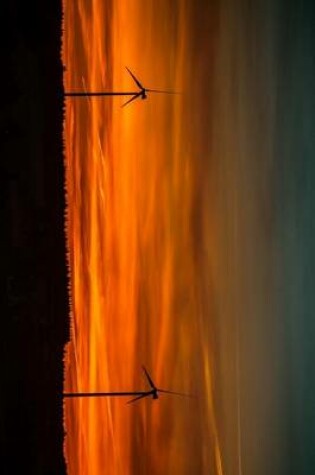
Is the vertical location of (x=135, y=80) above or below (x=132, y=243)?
above

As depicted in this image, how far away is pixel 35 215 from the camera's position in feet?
7.07

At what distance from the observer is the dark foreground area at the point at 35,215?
2.14 meters

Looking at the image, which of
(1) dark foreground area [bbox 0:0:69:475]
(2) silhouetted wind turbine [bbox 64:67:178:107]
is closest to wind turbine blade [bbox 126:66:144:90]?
(2) silhouetted wind turbine [bbox 64:67:178:107]

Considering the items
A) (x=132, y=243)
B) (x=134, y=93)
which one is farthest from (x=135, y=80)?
(x=132, y=243)

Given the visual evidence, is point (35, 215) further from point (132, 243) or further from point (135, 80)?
point (135, 80)

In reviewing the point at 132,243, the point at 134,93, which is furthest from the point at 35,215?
the point at 134,93

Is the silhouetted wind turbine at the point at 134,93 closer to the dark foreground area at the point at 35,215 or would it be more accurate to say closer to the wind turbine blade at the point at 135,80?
the wind turbine blade at the point at 135,80

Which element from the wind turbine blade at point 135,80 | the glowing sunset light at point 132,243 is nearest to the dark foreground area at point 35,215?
the glowing sunset light at point 132,243

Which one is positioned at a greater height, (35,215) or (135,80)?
(135,80)

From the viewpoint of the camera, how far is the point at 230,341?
227cm

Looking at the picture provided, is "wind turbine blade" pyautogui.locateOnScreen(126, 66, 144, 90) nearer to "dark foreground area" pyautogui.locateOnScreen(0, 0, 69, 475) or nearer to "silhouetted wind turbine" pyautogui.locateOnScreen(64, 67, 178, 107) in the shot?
"silhouetted wind turbine" pyautogui.locateOnScreen(64, 67, 178, 107)

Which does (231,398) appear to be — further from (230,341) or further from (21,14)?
(21,14)

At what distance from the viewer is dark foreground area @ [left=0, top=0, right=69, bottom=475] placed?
7.04 feet

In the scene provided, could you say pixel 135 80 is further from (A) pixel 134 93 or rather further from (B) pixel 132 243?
(B) pixel 132 243
